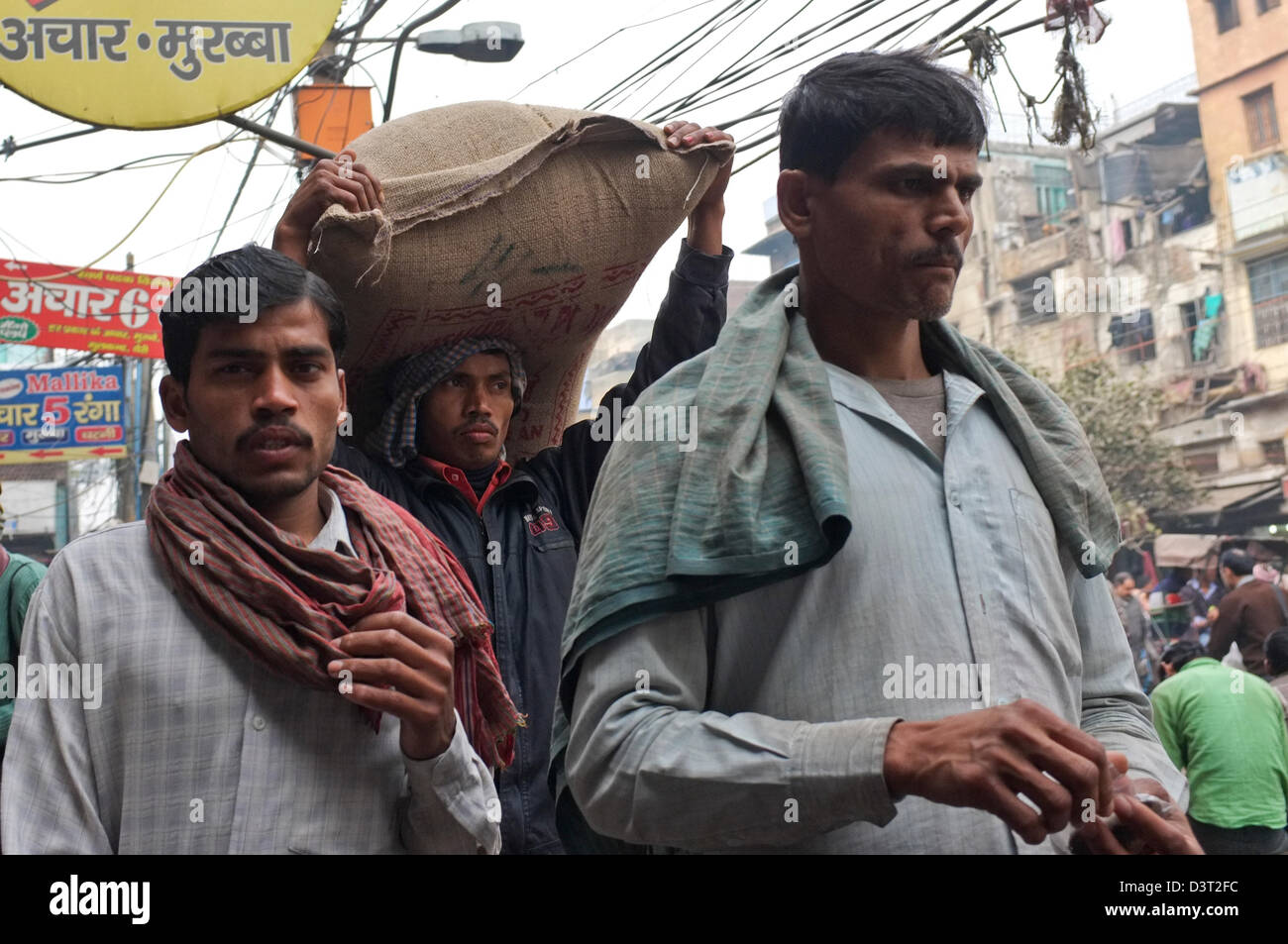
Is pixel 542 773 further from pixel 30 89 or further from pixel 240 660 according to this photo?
pixel 30 89

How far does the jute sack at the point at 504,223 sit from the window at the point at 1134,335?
69.7 feet

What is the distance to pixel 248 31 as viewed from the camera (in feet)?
11.5

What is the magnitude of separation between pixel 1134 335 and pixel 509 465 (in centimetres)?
2216

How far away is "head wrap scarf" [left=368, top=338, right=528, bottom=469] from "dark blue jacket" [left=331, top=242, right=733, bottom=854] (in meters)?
0.04

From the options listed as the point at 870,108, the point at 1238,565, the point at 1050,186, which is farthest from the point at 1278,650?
the point at 1050,186

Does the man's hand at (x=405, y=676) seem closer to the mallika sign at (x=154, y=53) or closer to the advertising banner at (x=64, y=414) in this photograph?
the mallika sign at (x=154, y=53)

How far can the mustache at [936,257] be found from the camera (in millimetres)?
1695

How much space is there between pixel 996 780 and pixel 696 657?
40 cm

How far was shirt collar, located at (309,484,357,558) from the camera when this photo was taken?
203cm

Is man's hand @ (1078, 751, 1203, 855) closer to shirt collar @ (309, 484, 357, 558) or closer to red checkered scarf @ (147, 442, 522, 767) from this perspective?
red checkered scarf @ (147, 442, 522, 767)
